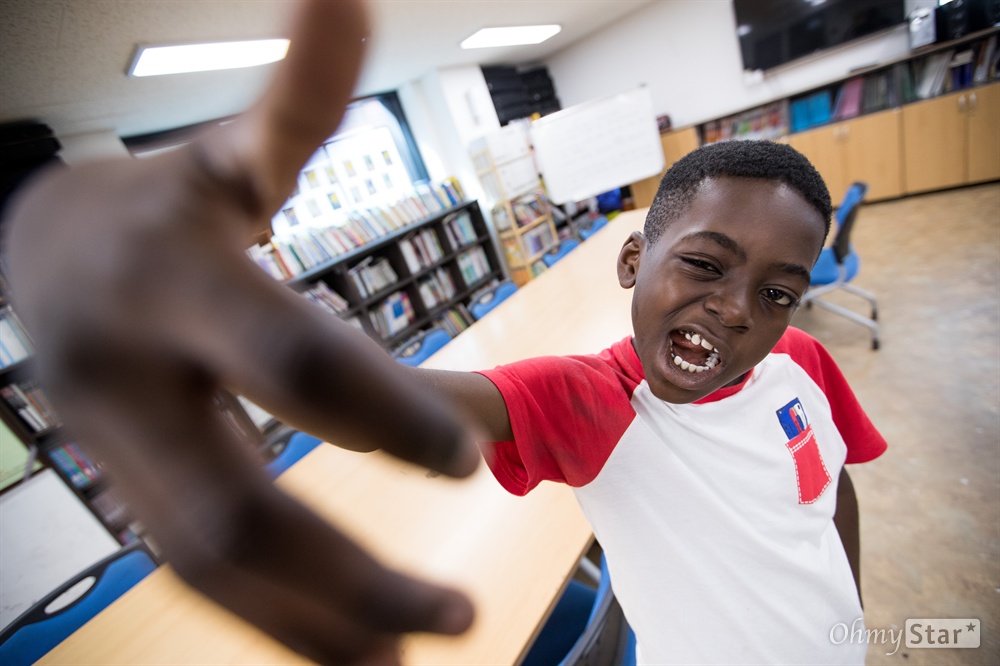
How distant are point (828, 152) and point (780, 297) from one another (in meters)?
4.97

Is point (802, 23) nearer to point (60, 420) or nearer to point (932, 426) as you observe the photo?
point (932, 426)

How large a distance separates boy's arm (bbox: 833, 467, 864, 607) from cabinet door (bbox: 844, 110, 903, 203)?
4642 millimetres

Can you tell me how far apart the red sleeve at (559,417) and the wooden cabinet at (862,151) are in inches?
177

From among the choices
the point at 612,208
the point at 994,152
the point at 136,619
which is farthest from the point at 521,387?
the point at 612,208

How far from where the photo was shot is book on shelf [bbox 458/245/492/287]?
172 inches

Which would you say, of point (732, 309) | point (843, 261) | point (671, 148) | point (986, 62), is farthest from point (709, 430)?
point (671, 148)

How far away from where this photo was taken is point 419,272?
388cm

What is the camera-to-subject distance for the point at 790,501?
0.79 metres

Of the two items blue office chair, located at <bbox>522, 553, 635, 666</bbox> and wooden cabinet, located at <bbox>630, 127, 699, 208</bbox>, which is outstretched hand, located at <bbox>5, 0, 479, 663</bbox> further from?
wooden cabinet, located at <bbox>630, 127, 699, 208</bbox>

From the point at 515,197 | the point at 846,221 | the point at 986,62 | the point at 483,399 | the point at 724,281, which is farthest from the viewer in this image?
the point at 515,197

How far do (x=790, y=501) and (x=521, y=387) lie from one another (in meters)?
0.59

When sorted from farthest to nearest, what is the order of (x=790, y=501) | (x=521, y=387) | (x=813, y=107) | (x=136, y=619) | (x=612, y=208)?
(x=612, y=208), (x=813, y=107), (x=136, y=619), (x=790, y=501), (x=521, y=387)

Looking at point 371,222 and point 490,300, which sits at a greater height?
point 371,222

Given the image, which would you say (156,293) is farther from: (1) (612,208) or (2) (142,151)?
(1) (612,208)
